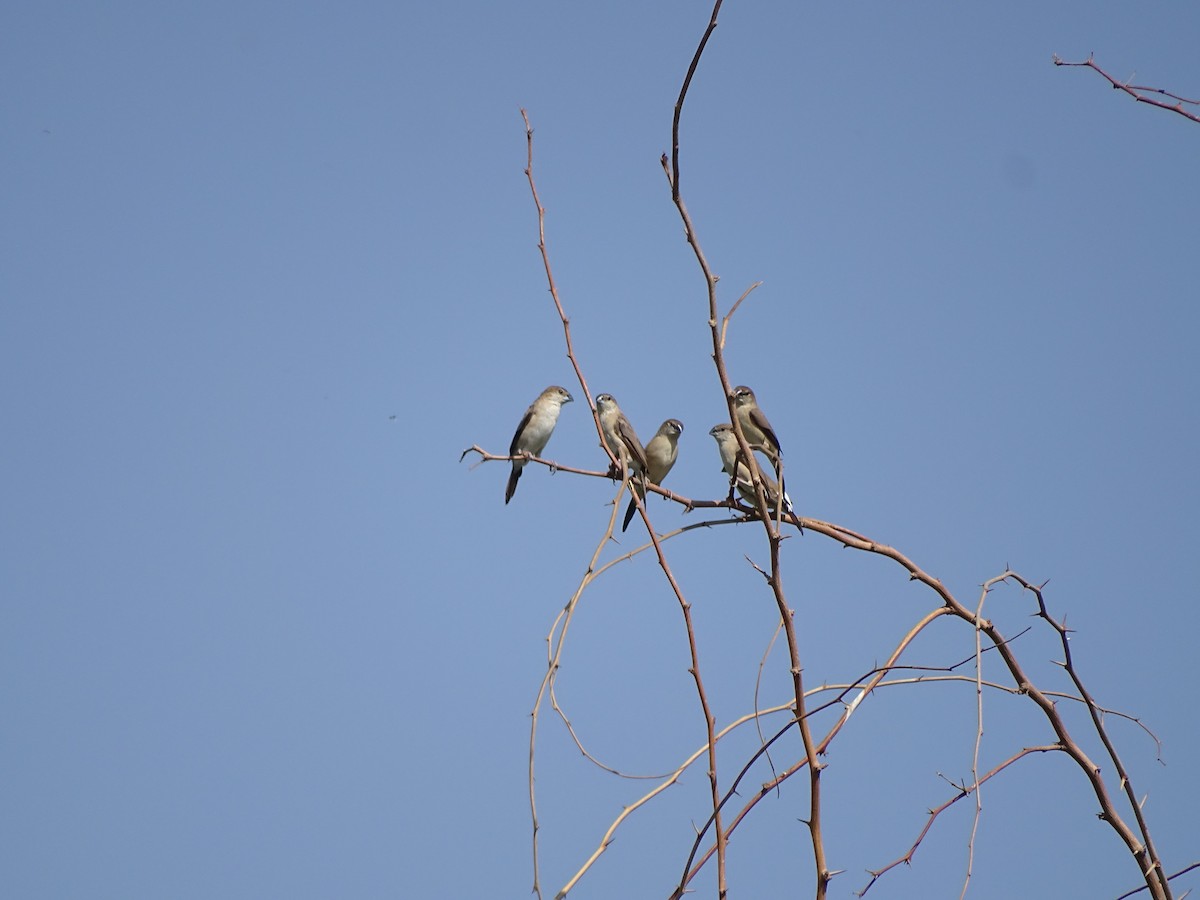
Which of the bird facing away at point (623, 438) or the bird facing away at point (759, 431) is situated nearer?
the bird facing away at point (759, 431)

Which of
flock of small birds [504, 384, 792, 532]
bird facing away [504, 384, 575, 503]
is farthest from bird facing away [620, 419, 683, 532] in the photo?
bird facing away [504, 384, 575, 503]

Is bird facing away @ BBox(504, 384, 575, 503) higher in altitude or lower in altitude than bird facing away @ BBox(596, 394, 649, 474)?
higher

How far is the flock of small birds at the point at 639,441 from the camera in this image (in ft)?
25.8

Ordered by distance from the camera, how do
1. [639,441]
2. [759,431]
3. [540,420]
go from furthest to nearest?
[540,420] → [639,441] → [759,431]

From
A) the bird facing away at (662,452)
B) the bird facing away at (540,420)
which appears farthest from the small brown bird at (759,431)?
the bird facing away at (540,420)

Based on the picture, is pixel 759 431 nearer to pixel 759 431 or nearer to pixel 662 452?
pixel 759 431

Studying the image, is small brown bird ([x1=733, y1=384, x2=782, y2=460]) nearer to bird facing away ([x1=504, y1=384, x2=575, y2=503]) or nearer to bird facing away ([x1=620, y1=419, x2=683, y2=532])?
bird facing away ([x1=620, y1=419, x2=683, y2=532])

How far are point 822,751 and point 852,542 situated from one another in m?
0.83

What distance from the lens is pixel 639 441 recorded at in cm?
838

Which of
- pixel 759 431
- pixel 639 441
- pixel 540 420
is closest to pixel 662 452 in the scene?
pixel 639 441

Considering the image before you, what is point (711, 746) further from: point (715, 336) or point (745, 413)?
point (745, 413)

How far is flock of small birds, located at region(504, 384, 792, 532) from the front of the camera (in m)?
7.85

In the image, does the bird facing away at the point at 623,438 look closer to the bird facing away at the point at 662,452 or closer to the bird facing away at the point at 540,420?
the bird facing away at the point at 662,452

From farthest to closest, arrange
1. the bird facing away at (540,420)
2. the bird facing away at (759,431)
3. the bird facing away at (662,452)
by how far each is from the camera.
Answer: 1. the bird facing away at (540,420)
2. the bird facing away at (662,452)
3. the bird facing away at (759,431)
